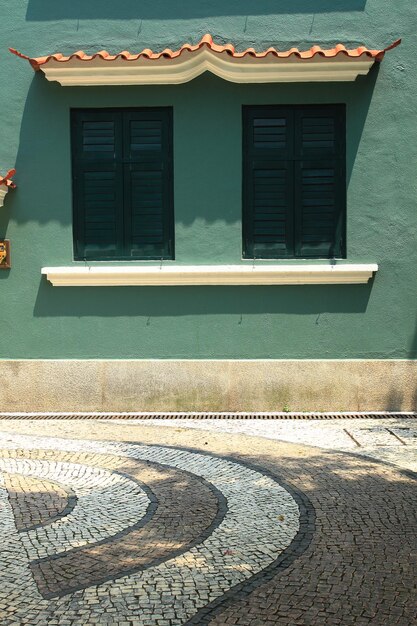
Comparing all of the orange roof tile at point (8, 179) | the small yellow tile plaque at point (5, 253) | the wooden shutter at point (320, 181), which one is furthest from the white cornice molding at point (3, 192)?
the wooden shutter at point (320, 181)

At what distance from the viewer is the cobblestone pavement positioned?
385 centimetres

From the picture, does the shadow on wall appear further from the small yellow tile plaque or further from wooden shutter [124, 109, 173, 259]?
the small yellow tile plaque

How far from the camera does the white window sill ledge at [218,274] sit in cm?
976

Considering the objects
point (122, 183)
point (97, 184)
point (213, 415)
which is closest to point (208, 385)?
point (213, 415)

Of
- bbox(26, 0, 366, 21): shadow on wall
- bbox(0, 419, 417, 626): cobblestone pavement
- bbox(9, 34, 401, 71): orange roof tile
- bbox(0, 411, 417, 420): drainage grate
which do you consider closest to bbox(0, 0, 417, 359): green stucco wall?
bbox(26, 0, 366, 21): shadow on wall

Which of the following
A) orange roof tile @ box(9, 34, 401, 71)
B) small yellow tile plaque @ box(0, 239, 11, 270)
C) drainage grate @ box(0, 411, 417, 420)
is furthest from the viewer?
small yellow tile plaque @ box(0, 239, 11, 270)

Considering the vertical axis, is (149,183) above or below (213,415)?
above

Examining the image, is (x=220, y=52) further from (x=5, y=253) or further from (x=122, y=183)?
(x=5, y=253)

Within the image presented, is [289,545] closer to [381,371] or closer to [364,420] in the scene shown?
[364,420]

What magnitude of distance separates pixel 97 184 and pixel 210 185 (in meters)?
1.60

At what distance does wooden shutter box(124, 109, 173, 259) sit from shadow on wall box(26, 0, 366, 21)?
135 centimetres

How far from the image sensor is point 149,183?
9.99m

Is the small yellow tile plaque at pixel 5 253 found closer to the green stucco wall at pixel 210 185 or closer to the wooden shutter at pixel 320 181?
the green stucco wall at pixel 210 185

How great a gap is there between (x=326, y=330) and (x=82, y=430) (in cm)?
358
